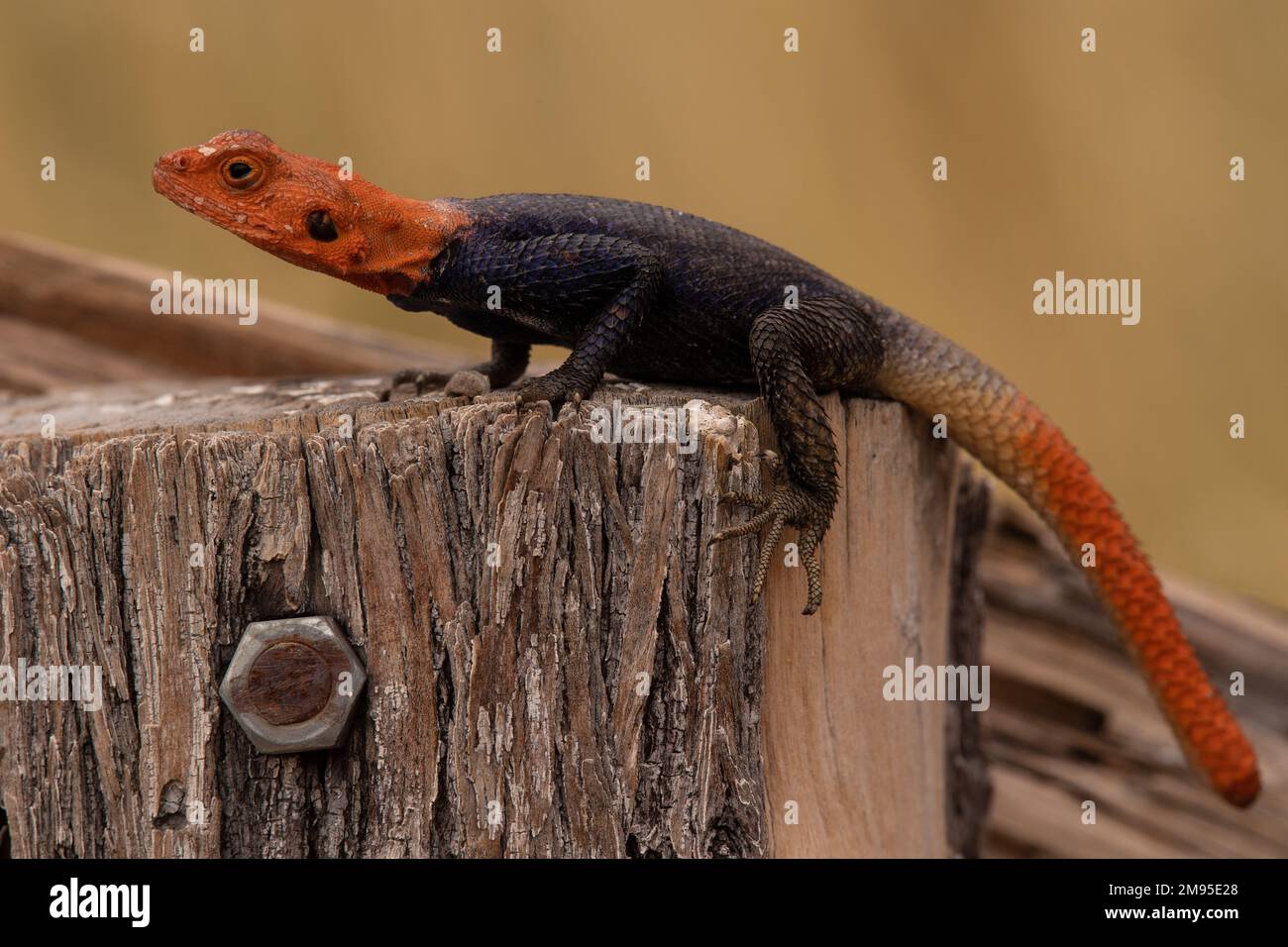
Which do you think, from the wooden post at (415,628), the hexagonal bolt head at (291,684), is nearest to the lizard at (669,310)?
the wooden post at (415,628)

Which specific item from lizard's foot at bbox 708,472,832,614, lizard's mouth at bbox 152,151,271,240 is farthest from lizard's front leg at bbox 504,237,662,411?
lizard's mouth at bbox 152,151,271,240

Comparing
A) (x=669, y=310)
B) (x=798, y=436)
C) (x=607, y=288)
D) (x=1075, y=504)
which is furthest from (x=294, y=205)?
(x=1075, y=504)

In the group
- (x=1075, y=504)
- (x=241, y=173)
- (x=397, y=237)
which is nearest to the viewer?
(x=241, y=173)

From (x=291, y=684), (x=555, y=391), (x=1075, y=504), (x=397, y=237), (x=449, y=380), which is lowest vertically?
(x=291, y=684)

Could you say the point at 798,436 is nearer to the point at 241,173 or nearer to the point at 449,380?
the point at 449,380

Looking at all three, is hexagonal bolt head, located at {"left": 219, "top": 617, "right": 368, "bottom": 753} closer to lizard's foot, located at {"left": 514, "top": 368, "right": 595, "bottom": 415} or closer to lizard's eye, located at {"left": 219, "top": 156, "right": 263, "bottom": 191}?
lizard's foot, located at {"left": 514, "top": 368, "right": 595, "bottom": 415}

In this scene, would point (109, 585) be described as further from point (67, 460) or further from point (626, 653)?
point (626, 653)
